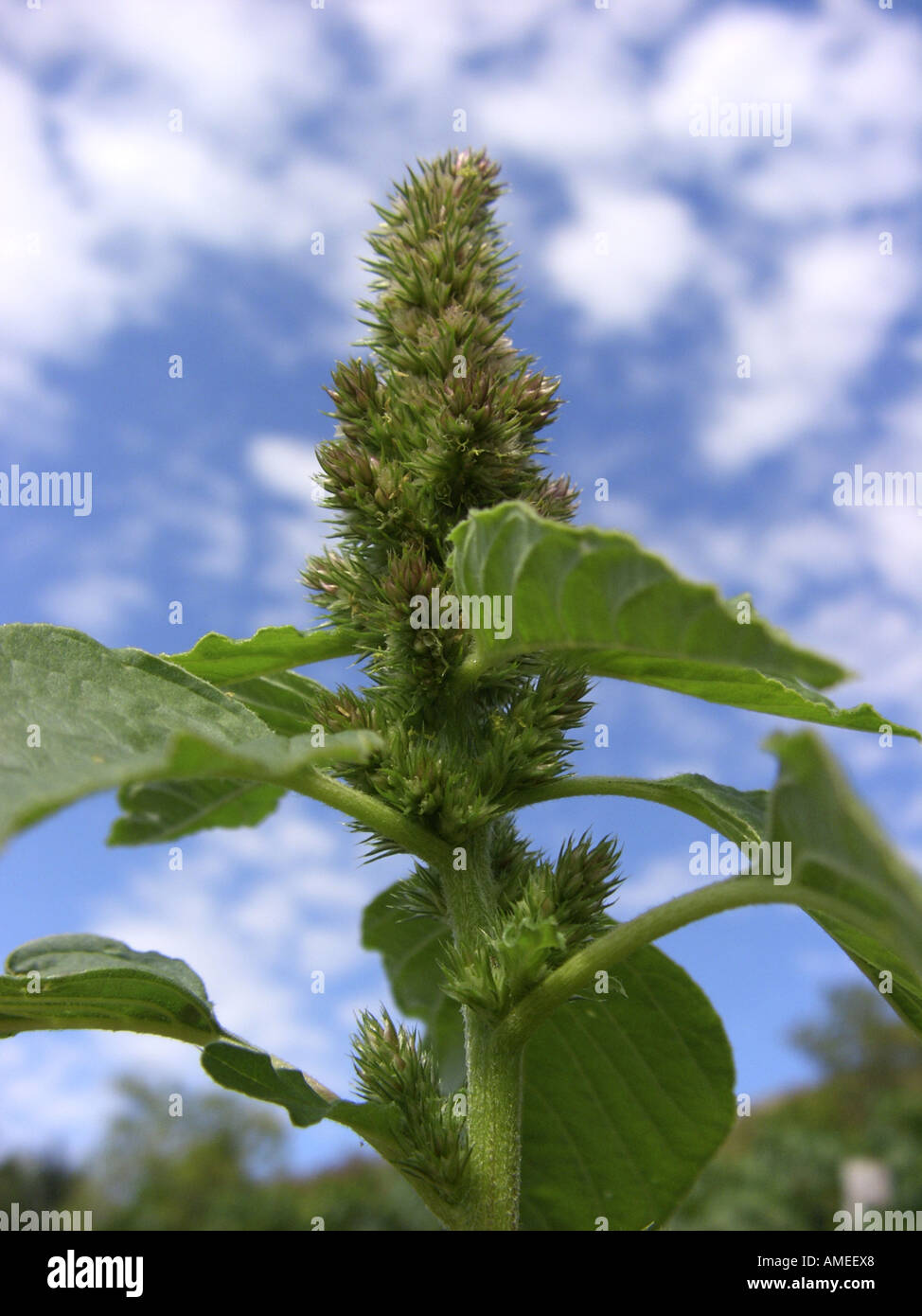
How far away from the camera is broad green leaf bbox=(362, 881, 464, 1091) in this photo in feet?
8.61

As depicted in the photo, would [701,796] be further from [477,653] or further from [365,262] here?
[365,262]

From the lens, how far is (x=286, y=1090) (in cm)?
176

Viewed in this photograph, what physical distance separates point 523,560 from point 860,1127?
47908 millimetres

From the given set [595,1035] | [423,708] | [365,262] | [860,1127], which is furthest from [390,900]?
[860,1127]

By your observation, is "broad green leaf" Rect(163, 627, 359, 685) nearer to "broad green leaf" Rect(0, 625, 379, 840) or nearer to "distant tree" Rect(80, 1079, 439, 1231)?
"broad green leaf" Rect(0, 625, 379, 840)

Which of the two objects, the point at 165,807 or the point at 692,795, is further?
the point at 692,795

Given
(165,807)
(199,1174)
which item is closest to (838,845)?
(165,807)

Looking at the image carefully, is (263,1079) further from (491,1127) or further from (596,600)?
(596,600)

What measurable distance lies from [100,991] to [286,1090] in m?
0.39

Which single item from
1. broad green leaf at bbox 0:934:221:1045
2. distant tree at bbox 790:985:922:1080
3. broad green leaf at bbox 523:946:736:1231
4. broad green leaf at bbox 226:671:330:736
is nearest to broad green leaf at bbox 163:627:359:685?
broad green leaf at bbox 226:671:330:736

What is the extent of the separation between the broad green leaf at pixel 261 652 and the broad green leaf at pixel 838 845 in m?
0.97


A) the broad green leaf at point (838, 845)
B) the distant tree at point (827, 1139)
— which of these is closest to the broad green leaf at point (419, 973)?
the broad green leaf at point (838, 845)

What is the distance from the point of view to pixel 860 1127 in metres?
42.6

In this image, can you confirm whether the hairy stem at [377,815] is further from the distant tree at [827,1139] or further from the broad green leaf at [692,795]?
the distant tree at [827,1139]
